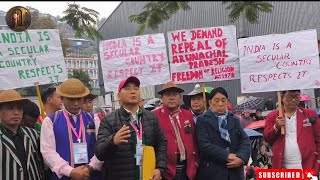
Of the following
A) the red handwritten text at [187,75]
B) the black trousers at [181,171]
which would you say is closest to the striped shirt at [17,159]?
the black trousers at [181,171]

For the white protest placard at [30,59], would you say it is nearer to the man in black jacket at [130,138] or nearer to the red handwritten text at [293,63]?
the man in black jacket at [130,138]

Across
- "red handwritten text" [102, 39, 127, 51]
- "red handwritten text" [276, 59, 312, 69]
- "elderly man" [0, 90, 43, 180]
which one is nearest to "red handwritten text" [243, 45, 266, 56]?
"red handwritten text" [276, 59, 312, 69]

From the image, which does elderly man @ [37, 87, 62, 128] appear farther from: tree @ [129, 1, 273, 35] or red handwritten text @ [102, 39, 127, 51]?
tree @ [129, 1, 273, 35]

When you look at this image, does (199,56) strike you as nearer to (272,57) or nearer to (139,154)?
(272,57)

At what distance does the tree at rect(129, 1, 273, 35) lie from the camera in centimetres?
328

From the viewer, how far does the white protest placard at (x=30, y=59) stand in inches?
227

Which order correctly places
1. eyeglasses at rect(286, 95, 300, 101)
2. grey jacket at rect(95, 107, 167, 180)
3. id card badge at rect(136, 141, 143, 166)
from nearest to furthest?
grey jacket at rect(95, 107, 167, 180)
id card badge at rect(136, 141, 143, 166)
eyeglasses at rect(286, 95, 300, 101)

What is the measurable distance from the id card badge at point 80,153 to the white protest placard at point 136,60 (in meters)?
2.44

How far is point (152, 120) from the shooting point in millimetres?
4363

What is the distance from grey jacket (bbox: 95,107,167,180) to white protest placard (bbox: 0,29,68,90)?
1.99 metres

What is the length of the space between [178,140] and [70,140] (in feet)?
3.84

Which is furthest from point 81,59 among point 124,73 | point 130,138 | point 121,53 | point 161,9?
point 161,9

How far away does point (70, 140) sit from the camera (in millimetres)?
4180

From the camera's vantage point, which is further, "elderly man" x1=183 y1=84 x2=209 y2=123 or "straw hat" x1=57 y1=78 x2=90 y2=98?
"elderly man" x1=183 y1=84 x2=209 y2=123
